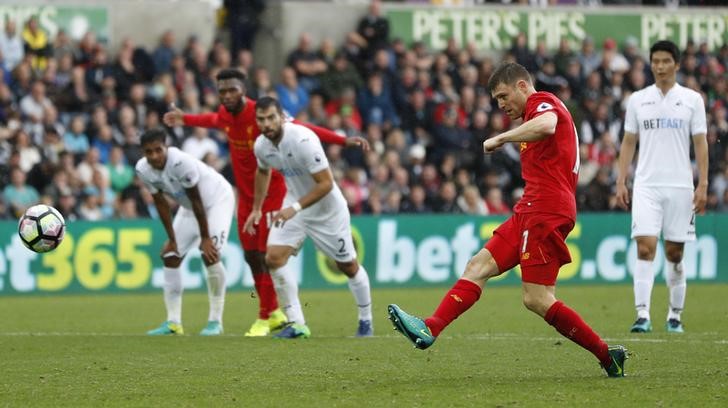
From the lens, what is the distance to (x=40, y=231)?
12188mm

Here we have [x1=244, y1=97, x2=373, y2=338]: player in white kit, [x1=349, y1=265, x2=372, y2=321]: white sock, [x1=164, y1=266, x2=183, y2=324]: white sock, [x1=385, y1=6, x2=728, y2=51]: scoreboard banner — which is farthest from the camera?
[x1=385, y1=6, x2=728, y2=51]: scoreboard banner

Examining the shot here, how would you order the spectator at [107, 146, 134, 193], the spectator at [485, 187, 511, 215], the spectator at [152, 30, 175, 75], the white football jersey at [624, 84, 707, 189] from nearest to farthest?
the white football jersey at [624, 84, 707, 189]
the spectator at [107, 146, 134, 193]
the spectator at [485, 187, 511, 215]
the spectator at [152, 30, 175, 75]

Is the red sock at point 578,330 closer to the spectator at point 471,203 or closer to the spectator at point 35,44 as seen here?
the spectator at point 471,203

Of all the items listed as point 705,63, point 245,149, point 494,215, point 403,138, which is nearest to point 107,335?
point 245,149

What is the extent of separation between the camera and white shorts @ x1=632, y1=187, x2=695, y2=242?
13.5 m

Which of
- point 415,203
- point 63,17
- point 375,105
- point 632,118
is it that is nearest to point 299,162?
point 632,118

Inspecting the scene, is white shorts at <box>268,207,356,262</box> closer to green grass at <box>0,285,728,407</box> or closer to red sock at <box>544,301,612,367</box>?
green grass at <box>0,285,728,407</box>

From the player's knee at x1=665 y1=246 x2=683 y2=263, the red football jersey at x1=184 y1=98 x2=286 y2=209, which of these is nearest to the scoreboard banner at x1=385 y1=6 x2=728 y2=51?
the red football jersey at x1=184 y1=98 x2=286 y2=209

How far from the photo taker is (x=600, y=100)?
27.5 metres

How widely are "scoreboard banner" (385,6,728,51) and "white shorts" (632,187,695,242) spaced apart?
14653 millimetres

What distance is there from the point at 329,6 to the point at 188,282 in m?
8.07

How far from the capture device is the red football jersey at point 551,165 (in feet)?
31.6

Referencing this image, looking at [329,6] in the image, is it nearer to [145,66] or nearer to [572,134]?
[145,66]

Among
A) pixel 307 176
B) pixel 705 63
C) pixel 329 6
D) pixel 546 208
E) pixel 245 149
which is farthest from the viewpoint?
pixel 705 63
